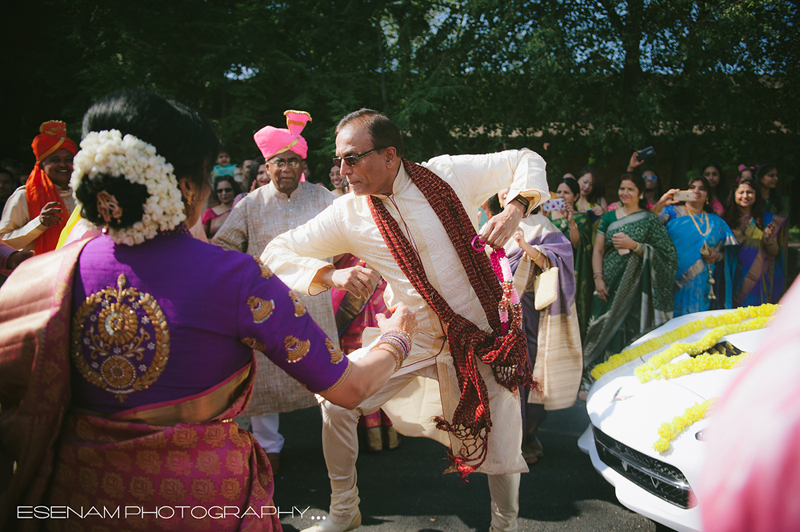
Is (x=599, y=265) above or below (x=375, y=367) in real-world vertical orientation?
below

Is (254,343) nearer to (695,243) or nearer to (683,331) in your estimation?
(683,331)

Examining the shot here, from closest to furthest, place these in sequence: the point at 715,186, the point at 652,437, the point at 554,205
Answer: the point at 652,437 < the point at 554,205 < the point at 715,186

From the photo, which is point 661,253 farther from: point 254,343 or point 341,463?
point 254,343

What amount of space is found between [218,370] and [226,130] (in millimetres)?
11448

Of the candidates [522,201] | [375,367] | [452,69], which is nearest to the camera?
[375,367]

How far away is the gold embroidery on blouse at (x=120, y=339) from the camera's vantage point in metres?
1.32

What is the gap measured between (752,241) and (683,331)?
3215 mm

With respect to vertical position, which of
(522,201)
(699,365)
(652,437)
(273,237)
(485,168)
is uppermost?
(485,168)

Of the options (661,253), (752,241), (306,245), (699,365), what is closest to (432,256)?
(306,245)

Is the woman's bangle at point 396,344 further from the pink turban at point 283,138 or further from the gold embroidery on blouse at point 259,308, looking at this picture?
the pink turban at point 283,138

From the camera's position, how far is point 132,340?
1.32m

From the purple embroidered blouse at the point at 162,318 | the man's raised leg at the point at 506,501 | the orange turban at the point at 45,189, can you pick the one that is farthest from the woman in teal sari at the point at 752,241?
the orange turban at the point at 45,189

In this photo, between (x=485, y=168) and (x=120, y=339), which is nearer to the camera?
(x=120, y=339)

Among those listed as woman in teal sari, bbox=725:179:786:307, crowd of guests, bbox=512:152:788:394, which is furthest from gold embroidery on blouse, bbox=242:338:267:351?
woman in teal sari, bbox=725:179:786:307
